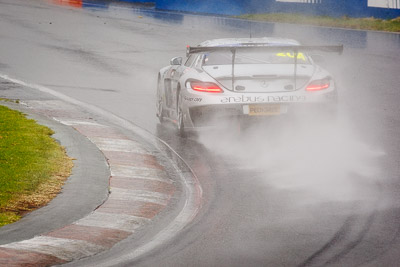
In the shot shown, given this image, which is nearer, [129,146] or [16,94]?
[129,146]

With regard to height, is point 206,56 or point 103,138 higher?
point 206,56

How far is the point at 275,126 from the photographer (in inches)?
462

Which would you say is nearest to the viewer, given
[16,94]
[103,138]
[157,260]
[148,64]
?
[157,260]

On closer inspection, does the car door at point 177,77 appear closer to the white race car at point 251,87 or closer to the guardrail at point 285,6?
the white race car at point 251,87

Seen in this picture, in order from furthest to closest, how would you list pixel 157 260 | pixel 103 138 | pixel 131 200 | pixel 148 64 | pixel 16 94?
pixel 148 64 → pixel 16 94 → pixel 103 138 → pixel 131 200 → pixel 157 260

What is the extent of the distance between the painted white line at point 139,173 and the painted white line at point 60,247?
8.58 ft

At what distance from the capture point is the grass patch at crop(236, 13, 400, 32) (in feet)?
99.1

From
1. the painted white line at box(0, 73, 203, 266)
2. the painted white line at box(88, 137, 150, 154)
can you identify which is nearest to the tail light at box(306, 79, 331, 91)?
the painted white line at box(0, 73, 203, 266)

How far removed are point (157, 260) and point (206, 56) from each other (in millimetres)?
6152

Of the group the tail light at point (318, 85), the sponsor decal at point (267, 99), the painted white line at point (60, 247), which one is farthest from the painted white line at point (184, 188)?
the tail light at point (318, 85)

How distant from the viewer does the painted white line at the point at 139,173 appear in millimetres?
10117

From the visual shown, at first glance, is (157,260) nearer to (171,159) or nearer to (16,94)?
(171,159)

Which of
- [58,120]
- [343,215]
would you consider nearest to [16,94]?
[58,120]

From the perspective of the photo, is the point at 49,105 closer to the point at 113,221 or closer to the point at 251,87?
the point at 251,87
